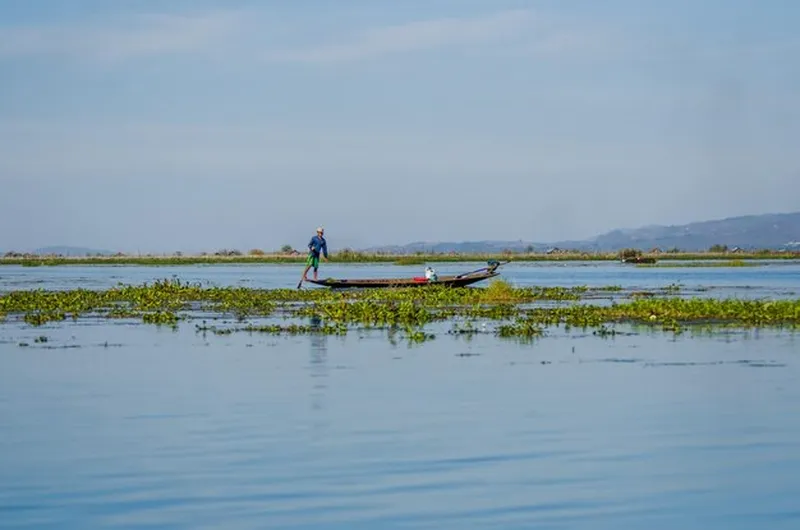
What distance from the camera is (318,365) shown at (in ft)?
86.3

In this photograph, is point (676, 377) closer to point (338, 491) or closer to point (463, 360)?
point (463, 360)

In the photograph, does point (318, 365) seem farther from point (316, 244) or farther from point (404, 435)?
point (316, 244)

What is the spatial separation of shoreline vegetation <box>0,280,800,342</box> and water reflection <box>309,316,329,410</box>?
82 cm

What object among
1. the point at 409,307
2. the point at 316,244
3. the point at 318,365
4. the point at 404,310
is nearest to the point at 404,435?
the point at 318,365

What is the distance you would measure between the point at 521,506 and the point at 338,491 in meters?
1.94

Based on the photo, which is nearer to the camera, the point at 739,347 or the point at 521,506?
the point at 521,506

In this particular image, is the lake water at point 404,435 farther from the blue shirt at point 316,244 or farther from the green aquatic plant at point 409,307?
the blue shirt at point 316,244

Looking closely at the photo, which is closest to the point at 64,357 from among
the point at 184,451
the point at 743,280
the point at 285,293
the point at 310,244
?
the point at 184,451

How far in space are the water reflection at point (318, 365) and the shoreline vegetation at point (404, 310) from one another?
2.68ft

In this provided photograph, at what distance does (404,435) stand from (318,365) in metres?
8.23

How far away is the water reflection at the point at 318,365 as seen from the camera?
21942mm

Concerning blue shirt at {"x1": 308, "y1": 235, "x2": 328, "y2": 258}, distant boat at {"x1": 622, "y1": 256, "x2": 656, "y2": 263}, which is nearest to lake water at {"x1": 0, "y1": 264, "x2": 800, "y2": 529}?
blue shirt at {"x1": 308, "y1": 235, "x2": 328, "y2": 258}

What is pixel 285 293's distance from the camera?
4747 centimetres

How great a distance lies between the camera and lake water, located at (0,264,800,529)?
46.5 ft
